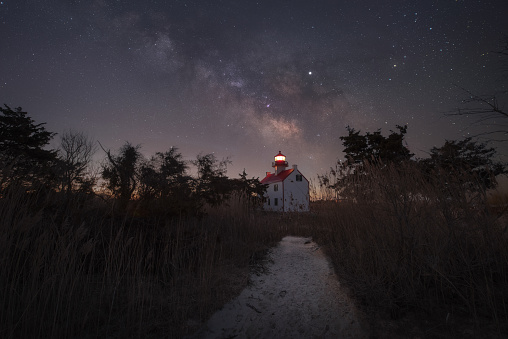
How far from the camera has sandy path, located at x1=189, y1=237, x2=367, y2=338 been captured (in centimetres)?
249

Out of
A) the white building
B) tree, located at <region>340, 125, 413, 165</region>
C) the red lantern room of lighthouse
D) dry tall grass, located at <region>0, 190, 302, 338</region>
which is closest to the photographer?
dry tall grass, located at <region>0, 190, 302, 338</region>

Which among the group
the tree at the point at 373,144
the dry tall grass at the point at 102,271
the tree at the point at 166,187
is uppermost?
the tree at the point at 373,144

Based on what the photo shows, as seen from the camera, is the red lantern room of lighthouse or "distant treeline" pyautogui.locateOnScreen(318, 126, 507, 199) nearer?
"distant treeline" pyautogui.locateOnScreen(318, 126, 507, 199)

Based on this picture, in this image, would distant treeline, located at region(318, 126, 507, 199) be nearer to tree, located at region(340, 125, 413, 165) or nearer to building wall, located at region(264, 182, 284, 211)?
tree, located at region(340, 125, 413, 165)

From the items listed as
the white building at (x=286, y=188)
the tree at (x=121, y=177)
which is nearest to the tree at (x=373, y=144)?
the white building at (x=286, y=188)

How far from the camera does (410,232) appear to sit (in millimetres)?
2898

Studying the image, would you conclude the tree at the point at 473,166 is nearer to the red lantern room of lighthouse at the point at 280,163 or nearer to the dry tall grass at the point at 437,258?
the dry tall grass at the point at 437,258

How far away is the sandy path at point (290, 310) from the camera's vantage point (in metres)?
2.49

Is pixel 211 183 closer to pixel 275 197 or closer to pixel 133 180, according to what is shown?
pixel 133 180

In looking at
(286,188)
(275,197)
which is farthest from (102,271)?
(275,197)

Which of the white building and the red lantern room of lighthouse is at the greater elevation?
the red lantern room of lighthouse

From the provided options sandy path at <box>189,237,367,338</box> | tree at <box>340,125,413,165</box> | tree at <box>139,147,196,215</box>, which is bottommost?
sandy path at <box>189,237,367,338</box>

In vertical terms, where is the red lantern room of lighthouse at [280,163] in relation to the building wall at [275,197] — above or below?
above

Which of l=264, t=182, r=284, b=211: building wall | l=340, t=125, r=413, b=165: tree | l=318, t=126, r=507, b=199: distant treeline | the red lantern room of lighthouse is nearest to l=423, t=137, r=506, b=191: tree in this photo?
l=318, t=126, r=507, b=199: distant treeline
